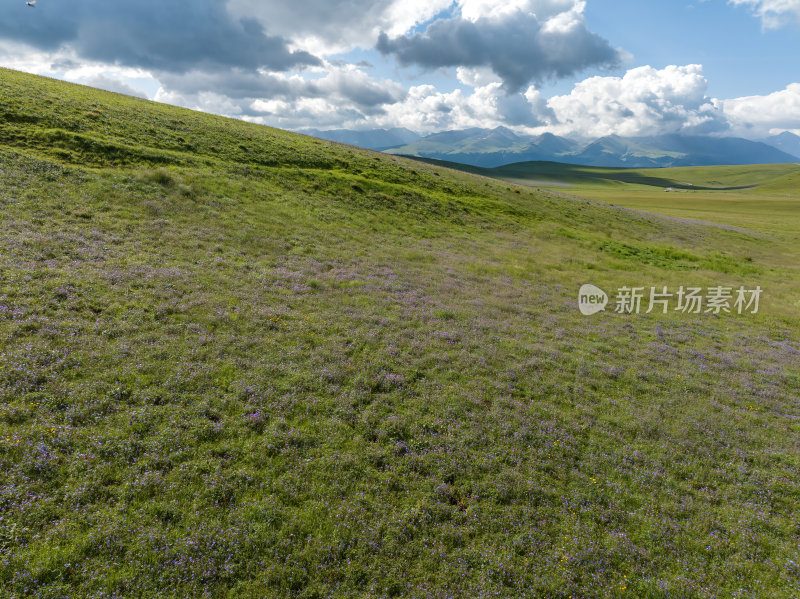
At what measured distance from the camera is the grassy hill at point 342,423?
7883 mm

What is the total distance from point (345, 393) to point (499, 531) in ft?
21.5

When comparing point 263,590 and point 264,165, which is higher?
point 264,165

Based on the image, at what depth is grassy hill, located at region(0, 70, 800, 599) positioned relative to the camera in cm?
788

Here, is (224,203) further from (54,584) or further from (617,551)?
(617,551)

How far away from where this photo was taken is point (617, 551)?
28.4 feet

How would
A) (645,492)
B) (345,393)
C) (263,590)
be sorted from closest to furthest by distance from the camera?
1. (263,590)
2. (645,492)
3. (345,393)

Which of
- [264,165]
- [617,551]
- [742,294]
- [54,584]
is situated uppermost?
[264,165]

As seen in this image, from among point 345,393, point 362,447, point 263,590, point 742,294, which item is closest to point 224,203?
point 345,393

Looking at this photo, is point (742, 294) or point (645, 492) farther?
point (742, 294)

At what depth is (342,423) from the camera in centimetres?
1159

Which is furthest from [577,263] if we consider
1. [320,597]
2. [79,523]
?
[79,523]

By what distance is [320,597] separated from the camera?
723cm

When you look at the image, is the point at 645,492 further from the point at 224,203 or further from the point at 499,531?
the point at 224,203

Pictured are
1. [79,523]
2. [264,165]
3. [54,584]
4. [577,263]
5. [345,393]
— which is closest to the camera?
[54,584]
